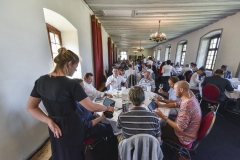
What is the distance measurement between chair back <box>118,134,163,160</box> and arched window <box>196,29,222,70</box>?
20.0ft

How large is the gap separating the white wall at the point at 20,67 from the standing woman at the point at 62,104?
19.5 inches

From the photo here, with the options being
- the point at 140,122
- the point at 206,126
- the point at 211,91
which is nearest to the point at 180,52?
the point at 211,91

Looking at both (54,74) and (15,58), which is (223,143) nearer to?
(54,74)

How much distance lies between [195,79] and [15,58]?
163 inches

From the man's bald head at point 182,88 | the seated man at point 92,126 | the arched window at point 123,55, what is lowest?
the seated man at point 92,126

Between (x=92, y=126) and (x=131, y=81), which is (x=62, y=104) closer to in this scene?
(x=92, y=126)

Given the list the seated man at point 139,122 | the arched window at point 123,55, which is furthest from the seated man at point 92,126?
the arched window at point 123,55

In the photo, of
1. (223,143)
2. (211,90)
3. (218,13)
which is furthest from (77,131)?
(218,13)

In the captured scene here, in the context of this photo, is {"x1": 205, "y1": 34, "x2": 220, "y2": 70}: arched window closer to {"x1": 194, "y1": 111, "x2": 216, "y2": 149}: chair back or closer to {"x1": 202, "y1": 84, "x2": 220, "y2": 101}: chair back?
{"x1": 202, "y1": 84, "x2": 220, "y2": 101}: chair back

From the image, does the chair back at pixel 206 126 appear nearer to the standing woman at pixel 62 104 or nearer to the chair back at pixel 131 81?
the standing woman at pixel 62 104

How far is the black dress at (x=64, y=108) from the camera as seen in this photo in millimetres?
845

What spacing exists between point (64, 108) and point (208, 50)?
723 cm

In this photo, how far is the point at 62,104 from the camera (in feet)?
2.89

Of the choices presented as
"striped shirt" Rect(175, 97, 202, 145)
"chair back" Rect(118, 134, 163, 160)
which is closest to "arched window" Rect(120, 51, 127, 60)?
"striped shirt" Rect(175, 97, 202, 145)
